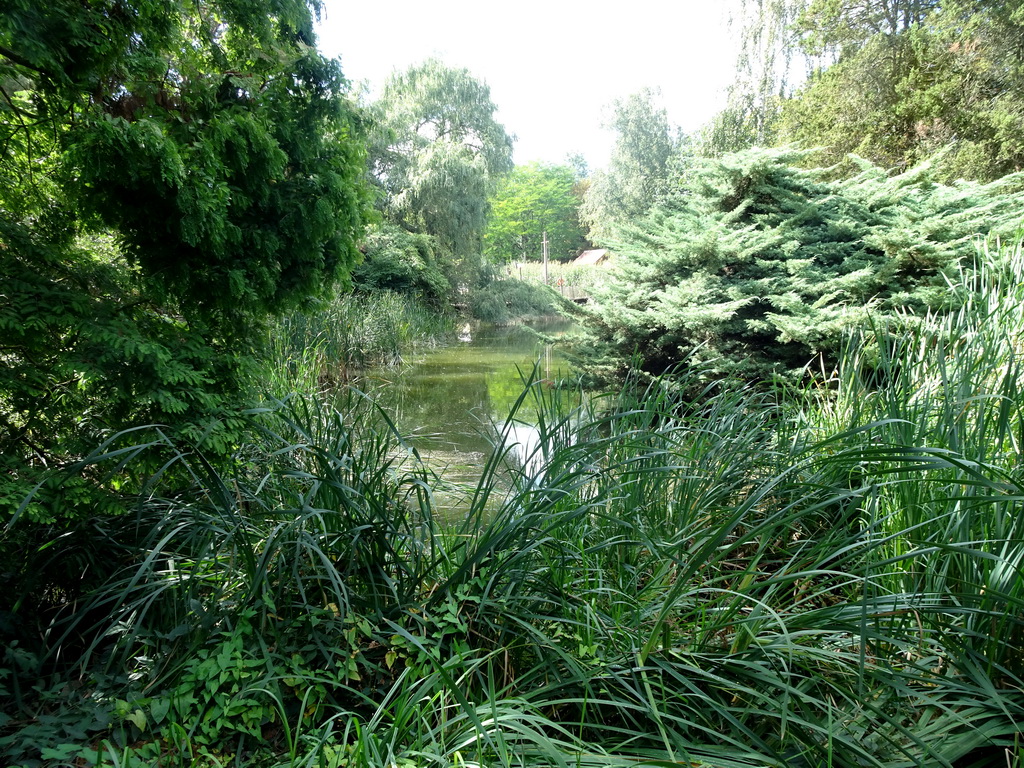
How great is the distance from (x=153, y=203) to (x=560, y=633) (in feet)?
6.96

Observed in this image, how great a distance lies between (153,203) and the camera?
7.45ft

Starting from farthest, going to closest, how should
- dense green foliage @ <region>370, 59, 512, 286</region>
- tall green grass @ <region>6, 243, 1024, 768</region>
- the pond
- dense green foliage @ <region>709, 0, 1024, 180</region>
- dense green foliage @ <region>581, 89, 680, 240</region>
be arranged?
dense green foliage @ <region>581, 89, 680, 240</region> < dense green foliage @ <region>370, 59, 512, 286</region> < dense green foliage @ <region>709, 0, 1024, 180</region> < the pond < tall green grass @ <region>6, 243, 1024, 768</region>

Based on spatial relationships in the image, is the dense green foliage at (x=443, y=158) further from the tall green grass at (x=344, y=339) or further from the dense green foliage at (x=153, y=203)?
the dense green foliage at (x=153, y=203)

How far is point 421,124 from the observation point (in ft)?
55.2

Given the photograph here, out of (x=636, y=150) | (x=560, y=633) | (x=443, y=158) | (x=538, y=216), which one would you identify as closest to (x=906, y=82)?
(x=443, y=158)

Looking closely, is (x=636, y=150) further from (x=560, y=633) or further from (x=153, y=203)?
(x=560, y=633)

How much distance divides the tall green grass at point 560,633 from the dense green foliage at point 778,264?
Result: 307cm

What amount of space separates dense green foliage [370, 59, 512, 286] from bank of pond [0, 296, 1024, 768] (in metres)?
14.0

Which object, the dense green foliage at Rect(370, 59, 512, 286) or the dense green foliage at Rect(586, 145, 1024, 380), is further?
the dense green foliage at Rect(370, 59, 512, 286)

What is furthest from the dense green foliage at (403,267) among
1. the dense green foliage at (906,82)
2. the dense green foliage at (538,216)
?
the dense green foliage at (538,216)

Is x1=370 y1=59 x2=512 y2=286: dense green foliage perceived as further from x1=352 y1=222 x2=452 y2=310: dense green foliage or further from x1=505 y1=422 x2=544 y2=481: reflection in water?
x1=505 y1=422 x2=544 y2=481: reflection in water

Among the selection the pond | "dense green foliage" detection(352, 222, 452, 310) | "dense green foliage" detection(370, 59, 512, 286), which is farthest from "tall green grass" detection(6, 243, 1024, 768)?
"dense green foliage" detection(370, 59, 512, 286)

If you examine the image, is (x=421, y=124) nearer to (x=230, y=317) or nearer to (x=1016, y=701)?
(x=230, y=317)

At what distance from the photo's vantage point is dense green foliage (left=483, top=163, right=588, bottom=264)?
3731cm
